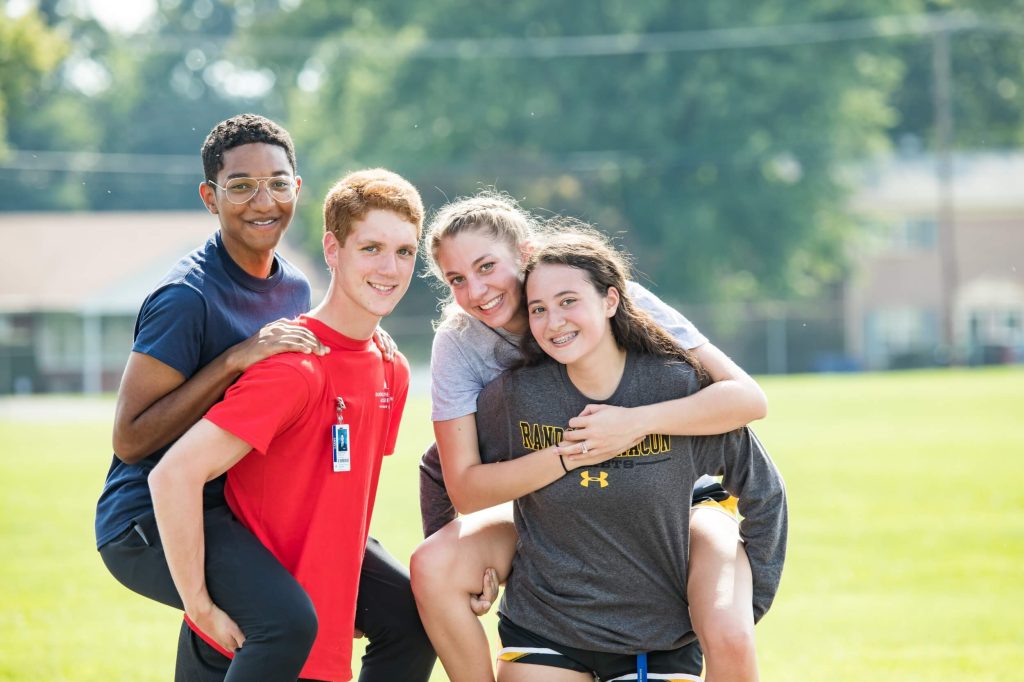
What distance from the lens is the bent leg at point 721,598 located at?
4.09m

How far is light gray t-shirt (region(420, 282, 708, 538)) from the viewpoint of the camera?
14.5 ft

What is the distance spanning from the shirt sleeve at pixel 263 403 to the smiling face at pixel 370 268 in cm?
33

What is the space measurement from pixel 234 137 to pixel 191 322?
2.51 ft

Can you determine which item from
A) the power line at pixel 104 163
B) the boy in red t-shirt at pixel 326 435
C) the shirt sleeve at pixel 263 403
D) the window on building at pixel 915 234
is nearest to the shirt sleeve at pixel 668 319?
the boy in red t-shirt at pixel 326 435

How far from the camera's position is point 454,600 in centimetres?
431

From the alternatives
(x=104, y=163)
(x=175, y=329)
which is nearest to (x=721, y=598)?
(x=175, y=329)

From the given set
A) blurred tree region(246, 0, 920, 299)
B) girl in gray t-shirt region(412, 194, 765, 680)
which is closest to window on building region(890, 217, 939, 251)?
blurred tree region(246, 0, 920, 299)

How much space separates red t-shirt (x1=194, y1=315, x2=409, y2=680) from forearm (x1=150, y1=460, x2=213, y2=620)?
26 cm

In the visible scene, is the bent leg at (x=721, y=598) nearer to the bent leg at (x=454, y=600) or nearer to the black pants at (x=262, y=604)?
the bent leg at (x=454, y=600)

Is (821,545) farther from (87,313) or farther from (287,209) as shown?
(87,313)

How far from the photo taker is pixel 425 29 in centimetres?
4800

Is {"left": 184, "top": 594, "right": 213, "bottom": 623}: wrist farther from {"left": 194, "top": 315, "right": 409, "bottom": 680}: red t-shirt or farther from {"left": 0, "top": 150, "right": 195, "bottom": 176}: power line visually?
{"left": 0, "top": 150, "right": 195, "bottom": 176}: power line

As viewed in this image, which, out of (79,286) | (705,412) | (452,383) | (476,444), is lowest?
(476,444)

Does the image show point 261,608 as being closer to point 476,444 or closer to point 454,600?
point 454,600
